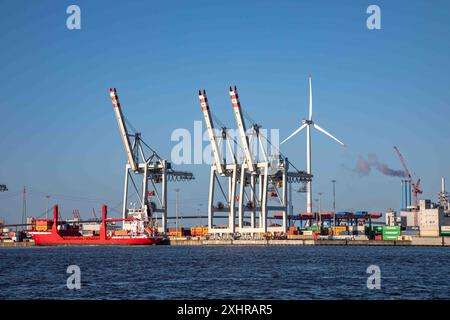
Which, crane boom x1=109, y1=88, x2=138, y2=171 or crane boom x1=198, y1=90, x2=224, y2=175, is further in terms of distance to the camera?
crane boom x1=109, y1=88, x2=138, y2=171

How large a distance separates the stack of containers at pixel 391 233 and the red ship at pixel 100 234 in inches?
2029

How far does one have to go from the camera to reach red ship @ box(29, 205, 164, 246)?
14650cm

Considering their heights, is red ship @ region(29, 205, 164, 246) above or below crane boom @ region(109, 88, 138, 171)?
below

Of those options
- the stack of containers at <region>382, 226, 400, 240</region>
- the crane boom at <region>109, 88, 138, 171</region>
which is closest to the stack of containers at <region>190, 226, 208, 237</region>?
the crane boom at <region>109, 88, 138, 171</region>

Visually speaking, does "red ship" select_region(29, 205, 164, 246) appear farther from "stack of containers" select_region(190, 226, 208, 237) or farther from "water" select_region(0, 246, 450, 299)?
"water" select_region(0, 246, 450, 299)

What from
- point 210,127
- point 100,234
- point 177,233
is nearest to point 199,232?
point 177,233

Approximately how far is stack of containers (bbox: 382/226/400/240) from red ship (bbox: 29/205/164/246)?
51.5m

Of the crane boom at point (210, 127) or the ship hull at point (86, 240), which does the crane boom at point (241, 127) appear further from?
the ship hull at point (86, 240)

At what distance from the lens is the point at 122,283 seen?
45781 mm

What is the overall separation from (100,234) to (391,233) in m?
67.2

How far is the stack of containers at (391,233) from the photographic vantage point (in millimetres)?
148625
